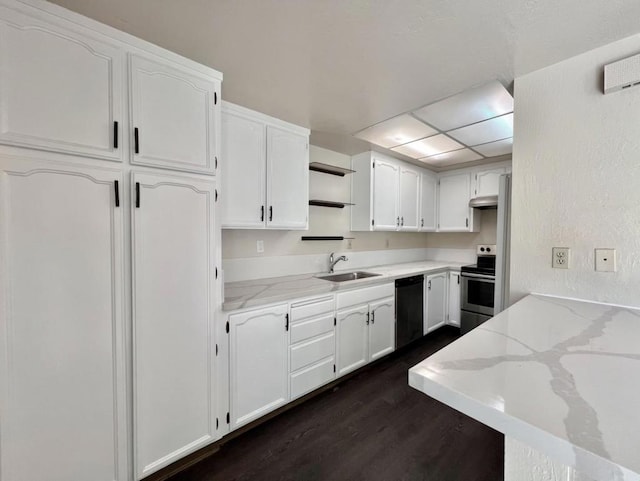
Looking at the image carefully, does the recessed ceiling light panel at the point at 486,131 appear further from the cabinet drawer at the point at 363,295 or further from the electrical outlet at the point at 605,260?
the cabinet drawer at the point at 363,295

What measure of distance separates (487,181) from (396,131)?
182 cm

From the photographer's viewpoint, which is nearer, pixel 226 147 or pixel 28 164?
pixel 28 164

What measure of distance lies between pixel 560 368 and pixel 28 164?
196cm

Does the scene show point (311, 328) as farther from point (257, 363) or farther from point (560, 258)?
point (560, 258)

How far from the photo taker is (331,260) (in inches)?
119

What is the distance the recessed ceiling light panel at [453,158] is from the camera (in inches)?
123

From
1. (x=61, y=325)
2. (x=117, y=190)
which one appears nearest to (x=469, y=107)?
(x=117, y=190)

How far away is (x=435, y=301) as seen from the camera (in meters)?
3.39

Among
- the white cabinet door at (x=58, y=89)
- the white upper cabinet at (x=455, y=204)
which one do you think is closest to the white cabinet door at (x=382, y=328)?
the white upper cabinet at (x=455, y=204)

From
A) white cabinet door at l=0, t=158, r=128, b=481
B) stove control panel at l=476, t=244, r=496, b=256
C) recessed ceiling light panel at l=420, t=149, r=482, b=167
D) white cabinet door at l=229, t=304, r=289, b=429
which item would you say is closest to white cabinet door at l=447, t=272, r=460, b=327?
stove control panel at l=476, t=244, r=496, b=256

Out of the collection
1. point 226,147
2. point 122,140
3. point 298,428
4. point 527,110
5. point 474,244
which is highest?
point 527,110

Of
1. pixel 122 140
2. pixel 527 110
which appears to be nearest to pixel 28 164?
pixel 122 140

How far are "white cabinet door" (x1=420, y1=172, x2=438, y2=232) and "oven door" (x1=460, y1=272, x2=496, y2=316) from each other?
0.86 m

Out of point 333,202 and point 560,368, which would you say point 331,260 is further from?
point 560,368
